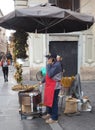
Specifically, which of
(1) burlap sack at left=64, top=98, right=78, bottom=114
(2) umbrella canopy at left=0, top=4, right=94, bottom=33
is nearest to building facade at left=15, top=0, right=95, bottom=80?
(2) umbrella canopy at left=0, top=4, right=94, bottom=33

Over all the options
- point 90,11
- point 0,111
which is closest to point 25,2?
point 90,11

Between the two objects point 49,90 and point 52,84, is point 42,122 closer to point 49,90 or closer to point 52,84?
point 49,90

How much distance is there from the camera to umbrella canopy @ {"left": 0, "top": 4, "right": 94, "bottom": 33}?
29.0 ft

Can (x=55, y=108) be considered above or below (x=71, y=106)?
above

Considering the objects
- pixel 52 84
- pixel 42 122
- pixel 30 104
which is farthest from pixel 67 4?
pixel 42 122

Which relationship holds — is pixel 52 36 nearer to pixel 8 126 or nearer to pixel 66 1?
pixel 66 1

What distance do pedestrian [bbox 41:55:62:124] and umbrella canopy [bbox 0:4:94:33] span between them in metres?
1.05

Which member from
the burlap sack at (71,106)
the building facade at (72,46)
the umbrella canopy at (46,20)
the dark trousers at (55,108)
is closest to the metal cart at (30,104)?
the dark trousers at (55,108)

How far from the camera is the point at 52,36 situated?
19.0 metres

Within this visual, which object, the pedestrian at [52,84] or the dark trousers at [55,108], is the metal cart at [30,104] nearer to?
the pedestrian at [52,84]

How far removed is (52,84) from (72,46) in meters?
10.8

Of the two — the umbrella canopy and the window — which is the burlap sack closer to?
the umbrella canopy

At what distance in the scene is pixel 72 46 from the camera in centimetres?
1939

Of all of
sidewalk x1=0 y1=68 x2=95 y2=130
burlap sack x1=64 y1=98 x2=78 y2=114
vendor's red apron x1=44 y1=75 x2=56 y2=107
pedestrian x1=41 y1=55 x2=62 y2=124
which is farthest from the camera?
burlap sack x1=64 y1=98 x2=78 y2=114
